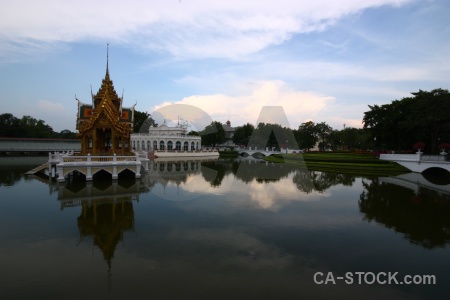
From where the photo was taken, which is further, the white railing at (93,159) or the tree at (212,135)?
the tree at (212,135)

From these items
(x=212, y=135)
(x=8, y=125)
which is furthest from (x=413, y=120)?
(x=8, y=125)

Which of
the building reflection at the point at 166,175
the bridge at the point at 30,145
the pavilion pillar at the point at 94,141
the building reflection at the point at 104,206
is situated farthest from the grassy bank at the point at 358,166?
the bridge at the point at 30,145

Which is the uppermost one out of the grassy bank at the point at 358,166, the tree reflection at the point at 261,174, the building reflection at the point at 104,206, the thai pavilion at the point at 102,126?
the thai pavilion at the point at 102,126

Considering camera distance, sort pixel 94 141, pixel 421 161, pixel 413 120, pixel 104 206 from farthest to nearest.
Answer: pixel 413 120
pixel 421 161
pixel 94 141
pixel 104 206

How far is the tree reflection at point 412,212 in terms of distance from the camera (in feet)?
33.9

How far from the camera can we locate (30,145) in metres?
58.7

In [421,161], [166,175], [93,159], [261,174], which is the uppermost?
[421,161]

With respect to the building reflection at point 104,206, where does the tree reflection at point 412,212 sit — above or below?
above

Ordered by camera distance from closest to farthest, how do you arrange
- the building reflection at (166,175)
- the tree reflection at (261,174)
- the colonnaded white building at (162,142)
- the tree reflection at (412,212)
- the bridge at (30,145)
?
the tree reflection at (412,212)
the building reflection at (166,175)
the tree reflection at (261,174)
the bridge at (30,145)
the colonnaded white building at (162,142)

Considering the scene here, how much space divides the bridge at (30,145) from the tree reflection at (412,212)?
6410 centimetres

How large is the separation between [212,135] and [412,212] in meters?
66.3

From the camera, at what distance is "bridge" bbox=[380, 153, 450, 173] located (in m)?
25.2

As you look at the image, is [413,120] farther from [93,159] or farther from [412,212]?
[93,159]

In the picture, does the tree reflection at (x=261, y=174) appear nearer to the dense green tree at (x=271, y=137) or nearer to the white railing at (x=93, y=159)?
the white railing at (x=93, y=159)
